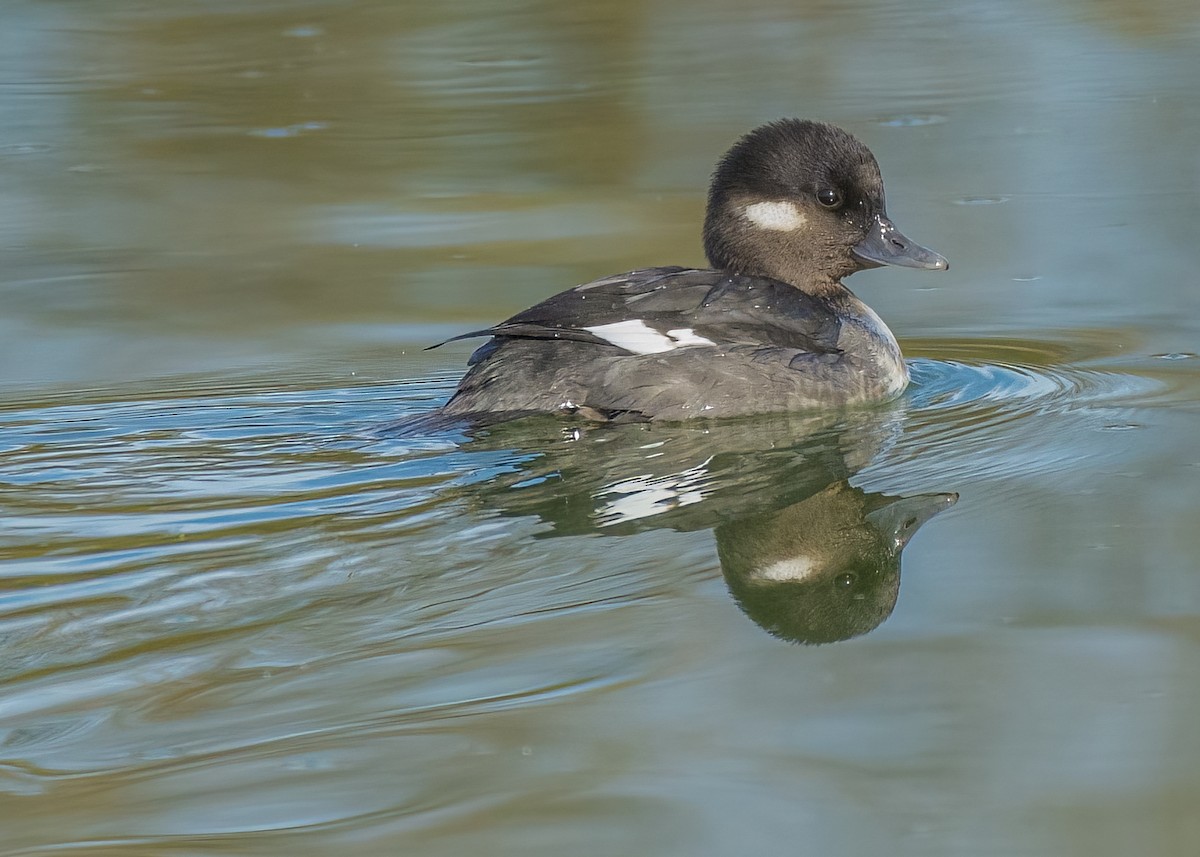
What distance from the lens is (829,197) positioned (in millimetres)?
6285

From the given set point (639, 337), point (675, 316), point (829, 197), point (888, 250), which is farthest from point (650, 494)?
point (888, 250)

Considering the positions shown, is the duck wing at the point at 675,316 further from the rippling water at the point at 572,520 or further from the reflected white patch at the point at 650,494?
the reflected white patch at the point at 650,494

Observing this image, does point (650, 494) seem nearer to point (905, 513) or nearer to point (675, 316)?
point (905, 513)

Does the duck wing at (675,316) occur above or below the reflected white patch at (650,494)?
above

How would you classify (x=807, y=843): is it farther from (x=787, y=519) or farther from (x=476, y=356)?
(x=476, y=356)

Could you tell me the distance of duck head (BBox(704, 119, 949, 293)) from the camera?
6203mm

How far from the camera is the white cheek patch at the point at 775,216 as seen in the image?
6.25 metres

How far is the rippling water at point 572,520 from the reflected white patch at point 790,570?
16 millimetres

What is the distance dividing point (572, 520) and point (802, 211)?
217 centimetres

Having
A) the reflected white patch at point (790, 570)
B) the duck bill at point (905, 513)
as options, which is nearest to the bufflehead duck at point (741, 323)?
the duck bill at point (905, 513)

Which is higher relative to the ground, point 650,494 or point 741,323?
point 741,323

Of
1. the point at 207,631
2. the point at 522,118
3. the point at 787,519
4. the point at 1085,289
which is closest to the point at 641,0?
the point at 522,118

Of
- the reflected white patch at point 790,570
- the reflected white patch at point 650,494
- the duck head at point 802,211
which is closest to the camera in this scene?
the reflected white patch at point 790,570

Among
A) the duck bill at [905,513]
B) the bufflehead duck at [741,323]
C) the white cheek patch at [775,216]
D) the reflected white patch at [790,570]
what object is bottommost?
the duck bill at [905,513]
